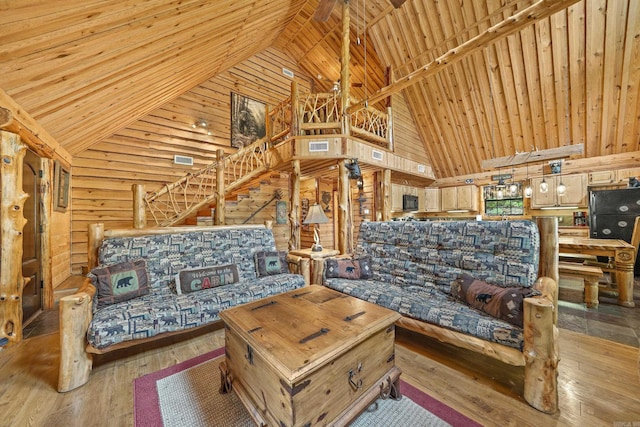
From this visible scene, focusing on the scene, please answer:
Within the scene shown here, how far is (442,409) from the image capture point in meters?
1.52

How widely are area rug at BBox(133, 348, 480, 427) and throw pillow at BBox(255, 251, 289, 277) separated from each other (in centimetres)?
130

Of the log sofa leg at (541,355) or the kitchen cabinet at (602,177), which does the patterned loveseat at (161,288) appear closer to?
the log sofa leg at (541,355)

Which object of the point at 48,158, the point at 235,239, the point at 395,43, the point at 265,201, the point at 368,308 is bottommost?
the point at 368,308

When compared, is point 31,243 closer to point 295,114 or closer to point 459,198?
point 295,114

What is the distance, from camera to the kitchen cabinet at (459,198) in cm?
698

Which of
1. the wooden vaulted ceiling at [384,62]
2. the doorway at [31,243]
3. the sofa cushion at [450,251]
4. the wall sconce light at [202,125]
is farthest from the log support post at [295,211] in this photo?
the doorway at [31,243]

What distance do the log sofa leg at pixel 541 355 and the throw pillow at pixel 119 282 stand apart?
10.2 feet

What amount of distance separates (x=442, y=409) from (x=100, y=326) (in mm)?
2424

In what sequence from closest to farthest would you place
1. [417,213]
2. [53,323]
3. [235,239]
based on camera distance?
[53,323], [235,239], [417,213]

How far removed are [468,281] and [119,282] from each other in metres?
3.11

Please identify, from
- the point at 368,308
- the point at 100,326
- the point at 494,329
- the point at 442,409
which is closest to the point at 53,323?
the point at 100,326

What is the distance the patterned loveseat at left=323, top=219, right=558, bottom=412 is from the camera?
153cm

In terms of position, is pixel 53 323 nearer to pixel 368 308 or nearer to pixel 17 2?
pixel 17 2

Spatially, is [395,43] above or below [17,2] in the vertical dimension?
above
